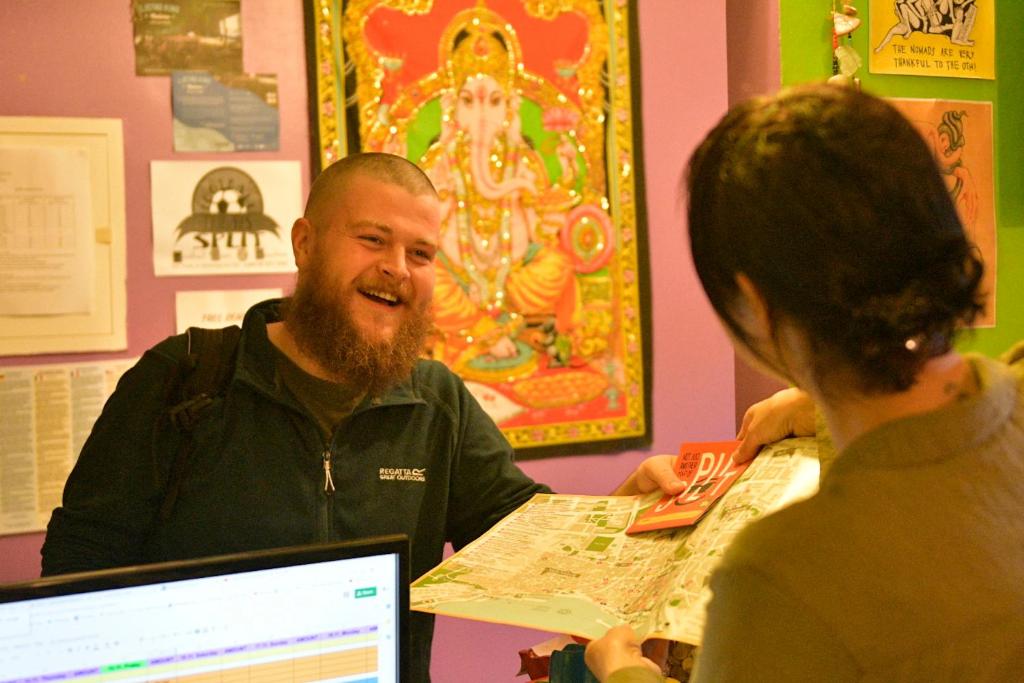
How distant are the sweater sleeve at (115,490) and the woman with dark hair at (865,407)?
1006 millimetres

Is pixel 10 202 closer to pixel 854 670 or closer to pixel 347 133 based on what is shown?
pixel 347 133

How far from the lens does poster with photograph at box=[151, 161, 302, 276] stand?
199 cm

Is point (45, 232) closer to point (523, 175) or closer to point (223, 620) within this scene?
point (523, 175)

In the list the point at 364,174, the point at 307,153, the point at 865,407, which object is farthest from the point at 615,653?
the point at 307,153

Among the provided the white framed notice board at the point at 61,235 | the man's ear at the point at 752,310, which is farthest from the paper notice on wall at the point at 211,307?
the man's ear at the point at 752,310

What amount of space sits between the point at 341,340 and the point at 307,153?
77cm

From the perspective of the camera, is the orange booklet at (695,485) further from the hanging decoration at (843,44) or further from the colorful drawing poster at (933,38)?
the colorful drawing poster at (933,38)

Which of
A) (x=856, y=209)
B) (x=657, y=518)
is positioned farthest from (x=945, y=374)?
(x=657, y=518)

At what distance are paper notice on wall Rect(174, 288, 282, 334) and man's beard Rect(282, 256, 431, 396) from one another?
1.68 ft

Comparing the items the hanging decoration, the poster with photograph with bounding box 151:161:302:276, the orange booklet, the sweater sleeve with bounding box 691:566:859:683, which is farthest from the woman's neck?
the hanging decoration

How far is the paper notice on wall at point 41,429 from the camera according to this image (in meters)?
1.90

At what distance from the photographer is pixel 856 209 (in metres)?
0.60

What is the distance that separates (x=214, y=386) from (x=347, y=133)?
87cm

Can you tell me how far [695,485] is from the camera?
3.85 feet
